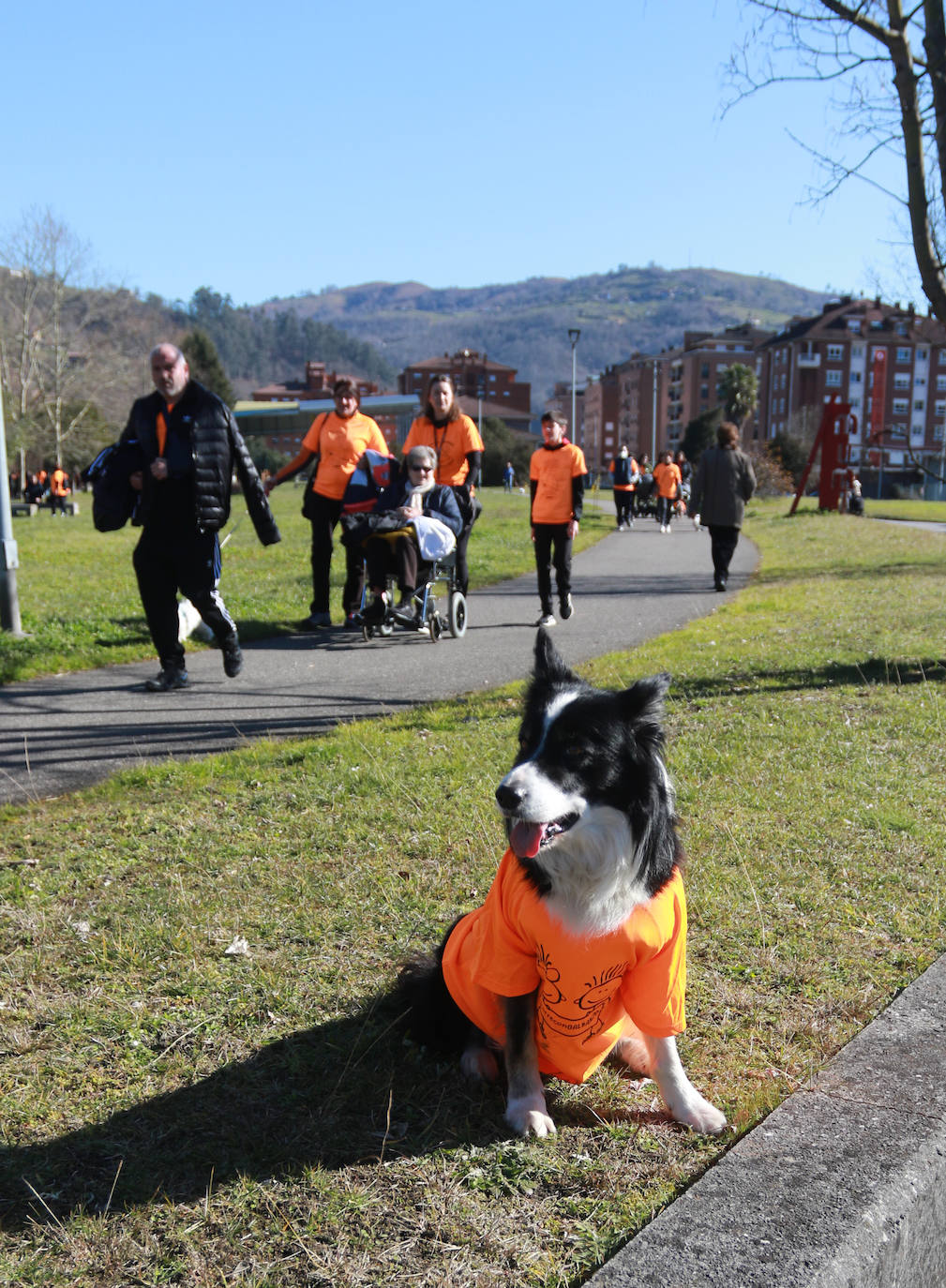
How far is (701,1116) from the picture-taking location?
8.99 feet

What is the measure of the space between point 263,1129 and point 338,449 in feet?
27.4

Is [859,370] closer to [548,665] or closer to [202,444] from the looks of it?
[202,444]

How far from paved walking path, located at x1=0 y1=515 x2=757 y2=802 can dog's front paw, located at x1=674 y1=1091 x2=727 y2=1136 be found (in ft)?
13.3

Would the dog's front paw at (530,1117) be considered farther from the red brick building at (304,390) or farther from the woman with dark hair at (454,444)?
the red brick building at (304,390)

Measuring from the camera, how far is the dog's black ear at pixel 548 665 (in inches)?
111

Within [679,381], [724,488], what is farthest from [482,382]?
[724,488]

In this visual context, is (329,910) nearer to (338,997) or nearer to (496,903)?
(338,997)

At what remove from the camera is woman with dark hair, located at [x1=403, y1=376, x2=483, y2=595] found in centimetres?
1049

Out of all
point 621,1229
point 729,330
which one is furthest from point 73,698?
point 729,330

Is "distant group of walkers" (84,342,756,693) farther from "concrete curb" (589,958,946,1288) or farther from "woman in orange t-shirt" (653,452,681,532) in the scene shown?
"woman in orange t-shirt" (653,452,681,532)

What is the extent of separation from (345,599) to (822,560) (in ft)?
35.1

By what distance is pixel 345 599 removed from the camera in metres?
10.9

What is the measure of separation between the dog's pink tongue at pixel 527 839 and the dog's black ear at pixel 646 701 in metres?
0.38

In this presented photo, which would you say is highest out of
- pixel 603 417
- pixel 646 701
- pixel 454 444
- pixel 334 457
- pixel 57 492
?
pixel 603 417
